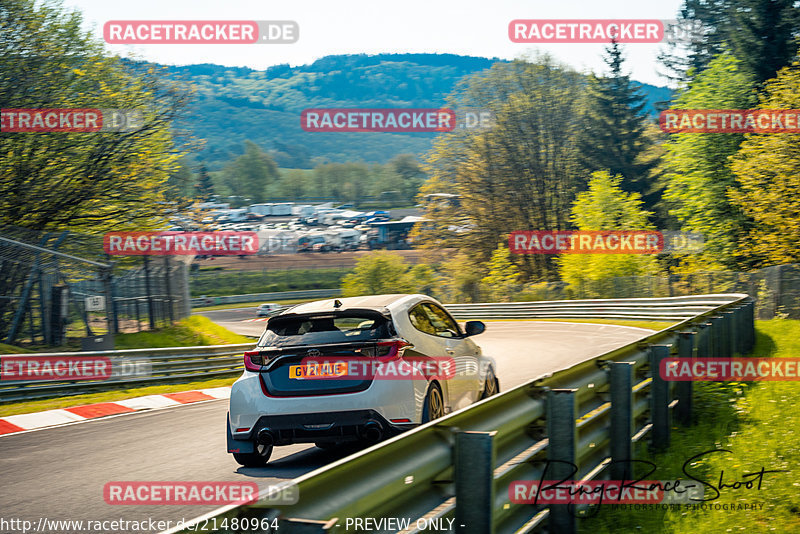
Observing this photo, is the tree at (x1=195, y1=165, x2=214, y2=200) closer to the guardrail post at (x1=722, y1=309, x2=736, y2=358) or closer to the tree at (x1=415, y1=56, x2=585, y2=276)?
the guardrail post at (x1=722, y1=309, x2=736, y2=358)

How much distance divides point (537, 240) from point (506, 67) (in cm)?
1441

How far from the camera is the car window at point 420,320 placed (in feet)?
26.5

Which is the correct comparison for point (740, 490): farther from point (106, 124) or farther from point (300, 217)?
point (300, 217)

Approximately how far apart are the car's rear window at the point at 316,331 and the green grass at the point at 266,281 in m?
92.5

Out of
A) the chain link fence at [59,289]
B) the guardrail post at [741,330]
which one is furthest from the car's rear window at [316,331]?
the chain link fence at [59,289]

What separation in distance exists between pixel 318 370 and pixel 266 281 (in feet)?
318

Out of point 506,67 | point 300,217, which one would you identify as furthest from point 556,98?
point 300,217

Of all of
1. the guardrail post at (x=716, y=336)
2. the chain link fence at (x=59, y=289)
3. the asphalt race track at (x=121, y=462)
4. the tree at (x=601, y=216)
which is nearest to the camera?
the asphalt race track at (x=121, y=462)

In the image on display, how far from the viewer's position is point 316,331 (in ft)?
24.7

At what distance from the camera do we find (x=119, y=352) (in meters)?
15.9

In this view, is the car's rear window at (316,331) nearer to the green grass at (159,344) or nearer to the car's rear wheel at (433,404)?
the car's rear wheel at (433,404)

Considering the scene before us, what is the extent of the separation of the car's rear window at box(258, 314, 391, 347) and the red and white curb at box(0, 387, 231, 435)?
538 centimetres

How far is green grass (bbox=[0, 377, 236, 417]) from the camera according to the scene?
13.1m

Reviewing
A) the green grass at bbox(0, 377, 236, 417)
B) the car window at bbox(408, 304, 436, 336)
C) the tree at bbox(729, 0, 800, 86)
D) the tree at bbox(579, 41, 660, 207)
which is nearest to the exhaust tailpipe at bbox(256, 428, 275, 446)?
the car window at bbox(408, 304, 436, 336)
